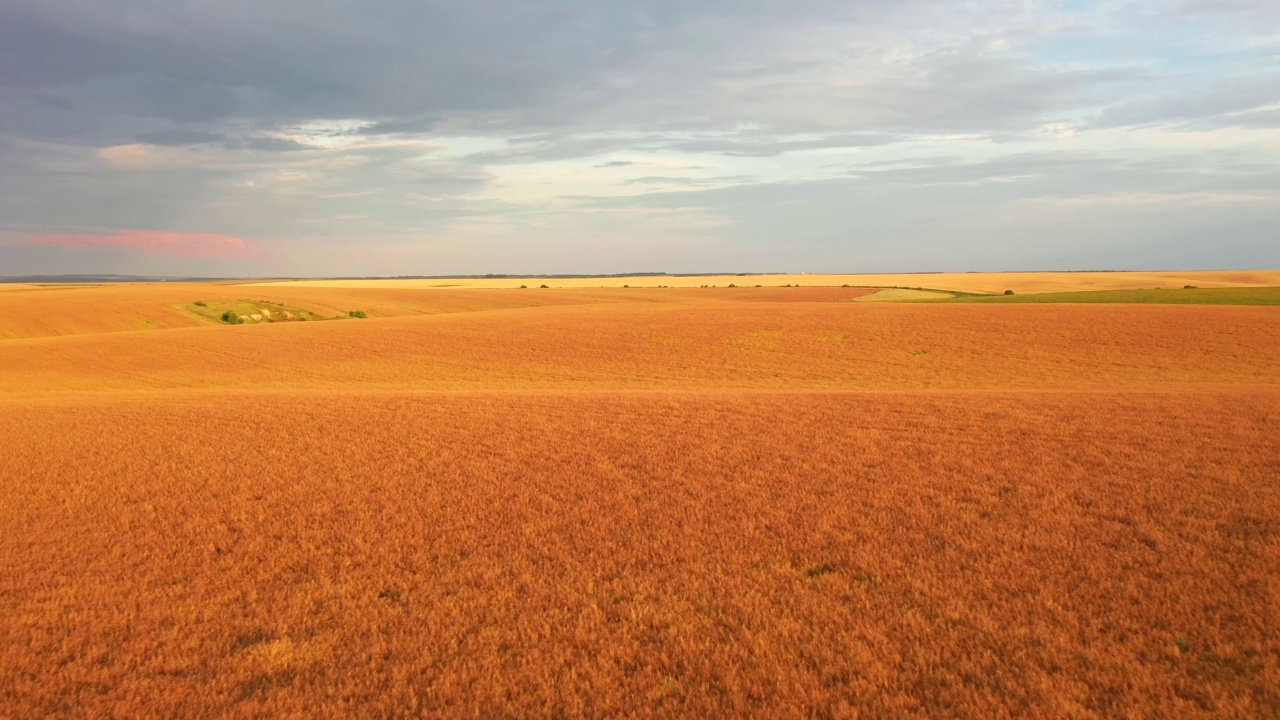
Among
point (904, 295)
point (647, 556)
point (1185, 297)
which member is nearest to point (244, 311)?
point (904, 295)

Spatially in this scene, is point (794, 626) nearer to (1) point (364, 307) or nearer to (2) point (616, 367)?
(2) point (616, 367)

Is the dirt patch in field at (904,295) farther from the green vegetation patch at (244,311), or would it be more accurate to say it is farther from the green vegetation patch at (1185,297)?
the green vegetation patch at (244,311)

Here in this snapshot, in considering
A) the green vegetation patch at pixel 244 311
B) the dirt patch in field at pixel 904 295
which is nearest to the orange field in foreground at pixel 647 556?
the green vegetation patch at pixel 244 311

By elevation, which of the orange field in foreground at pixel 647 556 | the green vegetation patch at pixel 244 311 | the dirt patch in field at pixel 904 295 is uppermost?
the dirt patch in field at pixel 904 295

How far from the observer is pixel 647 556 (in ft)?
25.3

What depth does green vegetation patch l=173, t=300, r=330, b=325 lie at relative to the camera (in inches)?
2126

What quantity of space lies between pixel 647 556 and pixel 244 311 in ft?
192

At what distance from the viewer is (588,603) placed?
6609 millimetres

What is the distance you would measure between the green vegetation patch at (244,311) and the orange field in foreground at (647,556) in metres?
38.8

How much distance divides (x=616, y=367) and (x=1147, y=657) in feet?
81.5

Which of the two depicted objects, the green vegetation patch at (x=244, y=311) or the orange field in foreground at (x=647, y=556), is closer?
the orange field in foreground at (x=647, y=556)

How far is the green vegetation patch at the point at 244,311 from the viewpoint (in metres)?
54.0

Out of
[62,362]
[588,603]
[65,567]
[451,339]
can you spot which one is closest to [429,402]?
[65,567]

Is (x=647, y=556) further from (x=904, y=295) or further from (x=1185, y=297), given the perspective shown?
(x=904, y=295)
